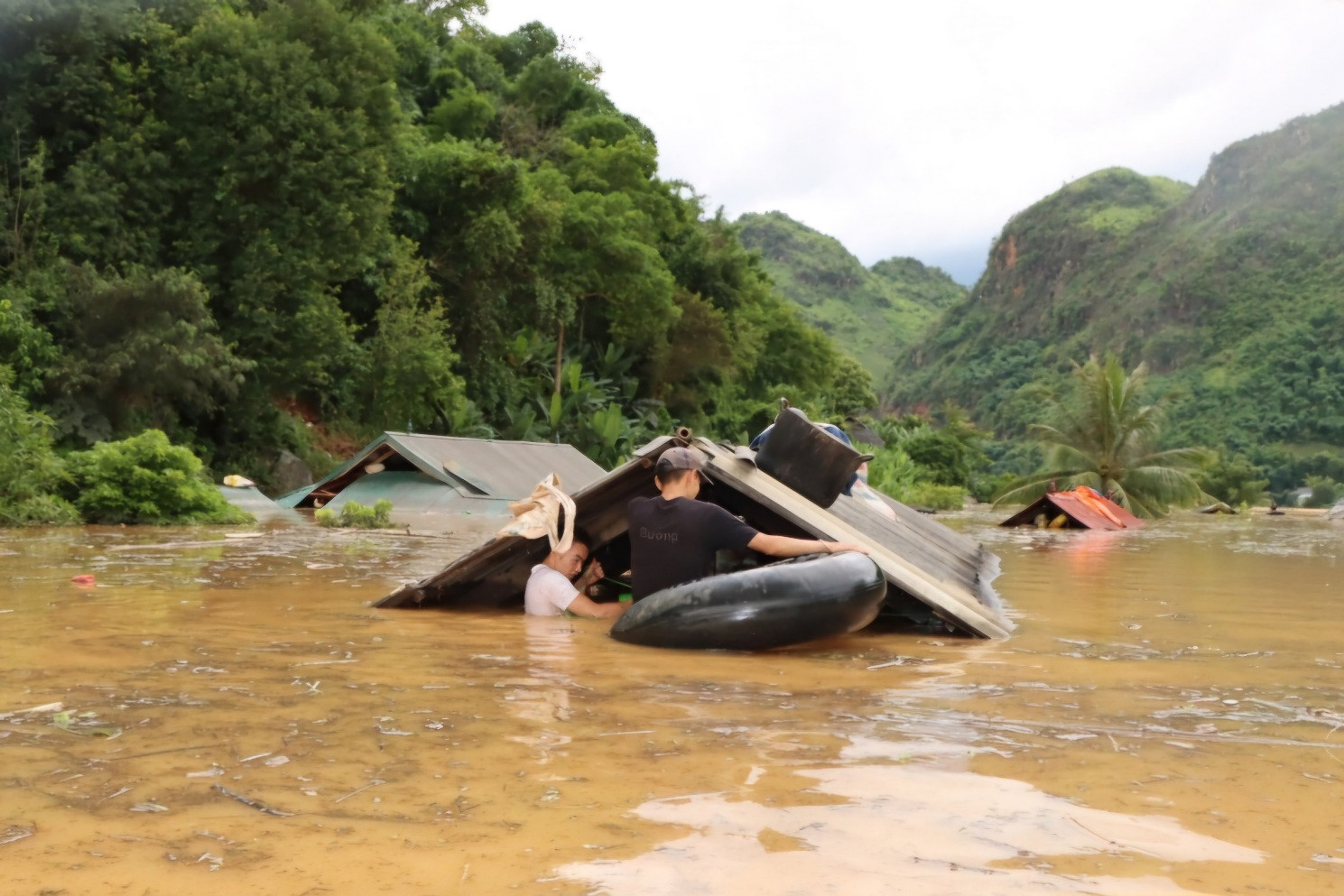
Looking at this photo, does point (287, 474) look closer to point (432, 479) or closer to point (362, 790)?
point (432, 479)

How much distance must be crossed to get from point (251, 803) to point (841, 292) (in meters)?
119

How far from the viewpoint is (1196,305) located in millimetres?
78062

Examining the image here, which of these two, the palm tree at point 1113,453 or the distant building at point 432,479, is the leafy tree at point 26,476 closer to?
the distant building at point 432,479

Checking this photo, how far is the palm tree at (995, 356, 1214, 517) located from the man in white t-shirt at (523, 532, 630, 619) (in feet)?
96.9

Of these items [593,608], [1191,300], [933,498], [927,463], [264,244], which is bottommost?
[593,608]

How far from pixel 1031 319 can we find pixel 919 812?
318 ft

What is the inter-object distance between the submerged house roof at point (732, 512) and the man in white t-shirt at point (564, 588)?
0.14 meters

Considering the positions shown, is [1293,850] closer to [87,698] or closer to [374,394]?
[87,698]

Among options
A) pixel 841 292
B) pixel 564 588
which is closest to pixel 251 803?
pixel 564 588

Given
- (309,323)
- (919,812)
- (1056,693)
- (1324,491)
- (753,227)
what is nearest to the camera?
(919,812)

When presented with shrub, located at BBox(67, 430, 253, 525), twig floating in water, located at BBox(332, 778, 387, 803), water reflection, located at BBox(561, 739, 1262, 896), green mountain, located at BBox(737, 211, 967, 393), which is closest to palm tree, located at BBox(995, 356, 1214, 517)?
shrub, located at BBox(67, 430, 253, 525)

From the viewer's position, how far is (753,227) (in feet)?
404

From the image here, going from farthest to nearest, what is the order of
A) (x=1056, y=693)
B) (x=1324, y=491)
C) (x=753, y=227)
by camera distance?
1. (x=753, y=227)
2. (x=1324, y=491)
3. (x=1056, y=693)

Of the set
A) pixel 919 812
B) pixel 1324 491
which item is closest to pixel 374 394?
pixel 919 812
